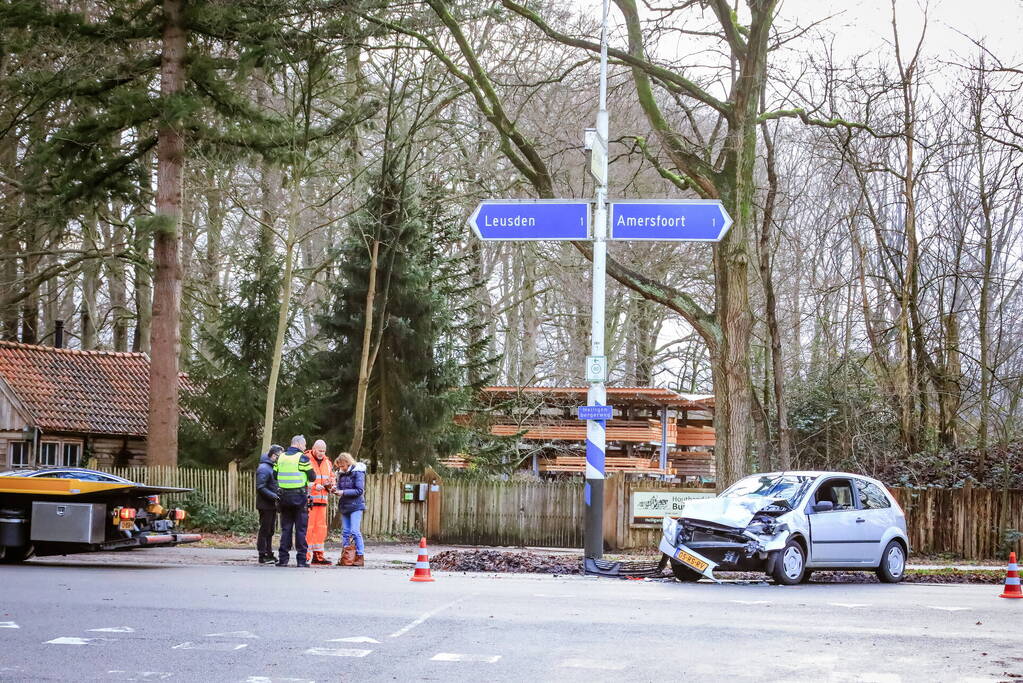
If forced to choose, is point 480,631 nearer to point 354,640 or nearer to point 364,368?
point 354,640

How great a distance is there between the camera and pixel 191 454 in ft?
111

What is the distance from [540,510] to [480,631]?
646 inches

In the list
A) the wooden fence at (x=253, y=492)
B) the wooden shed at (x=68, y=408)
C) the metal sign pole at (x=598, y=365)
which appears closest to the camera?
the metal sign pole at (x=598, y=365)

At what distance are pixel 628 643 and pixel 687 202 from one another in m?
9.11

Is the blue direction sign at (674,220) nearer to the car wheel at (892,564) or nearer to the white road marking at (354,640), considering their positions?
the car wheel at (892,564)

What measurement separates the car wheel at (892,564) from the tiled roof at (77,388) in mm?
22904

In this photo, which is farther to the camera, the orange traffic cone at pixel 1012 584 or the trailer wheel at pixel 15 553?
the trailer wheel at pixel 15 553

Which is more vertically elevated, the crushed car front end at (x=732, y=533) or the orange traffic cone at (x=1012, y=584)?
the crushed car front end at (x=732, y=533)

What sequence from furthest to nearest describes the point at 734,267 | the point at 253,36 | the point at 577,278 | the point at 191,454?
the point at 577,278 → the point at 191,454 → the point at 253,36 → the point at 734,267

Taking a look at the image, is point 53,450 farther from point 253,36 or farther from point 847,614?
point 847,614

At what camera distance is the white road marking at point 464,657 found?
9.26 metres

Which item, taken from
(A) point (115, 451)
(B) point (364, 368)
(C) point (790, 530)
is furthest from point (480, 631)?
(A) point (115, 451)

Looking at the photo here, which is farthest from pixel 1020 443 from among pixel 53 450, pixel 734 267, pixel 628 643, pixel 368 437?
pixel 53 450

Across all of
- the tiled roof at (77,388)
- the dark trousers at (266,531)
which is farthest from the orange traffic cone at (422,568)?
the tiled roof at (77,388)
